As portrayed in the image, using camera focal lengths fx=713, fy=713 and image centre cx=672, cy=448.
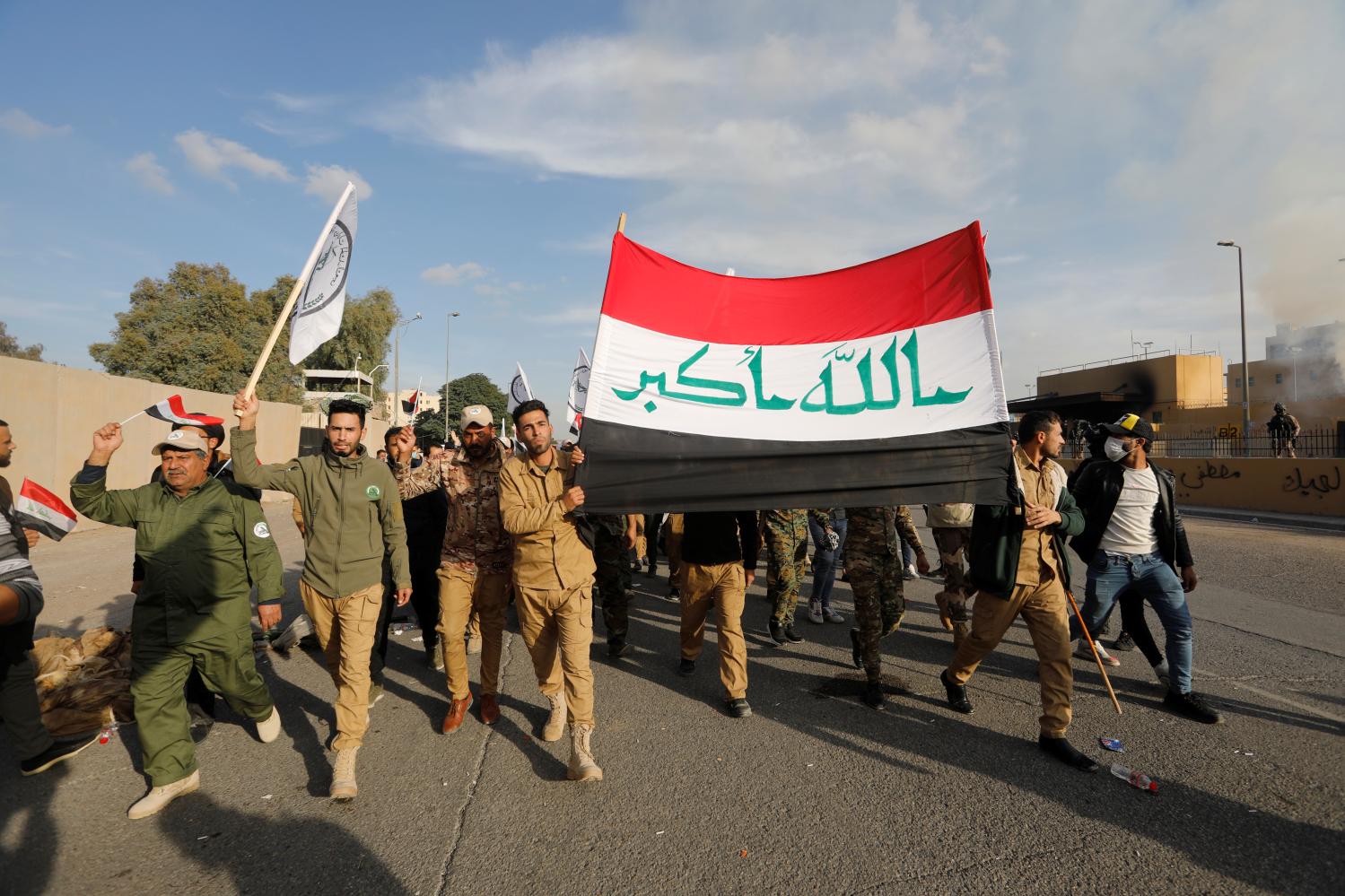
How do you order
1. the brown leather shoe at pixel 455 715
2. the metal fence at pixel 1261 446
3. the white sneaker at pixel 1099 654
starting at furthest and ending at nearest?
the metal fence at pixel 1261 446
the white sneaker at pixel 1099 654
the brown leather shoe at pixel 455 715

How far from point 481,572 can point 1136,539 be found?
4217 millimetres

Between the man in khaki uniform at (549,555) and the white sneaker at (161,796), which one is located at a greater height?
the man in khaki uniform at (549,555)

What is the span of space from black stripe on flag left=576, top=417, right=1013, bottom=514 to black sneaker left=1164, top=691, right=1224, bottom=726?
5.88 ft

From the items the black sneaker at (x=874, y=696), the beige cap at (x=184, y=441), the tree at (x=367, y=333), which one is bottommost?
the black sneaker at (x=874, y=696)

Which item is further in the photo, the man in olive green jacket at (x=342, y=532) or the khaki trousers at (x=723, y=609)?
the khaki trousers at (x=723, y=609)

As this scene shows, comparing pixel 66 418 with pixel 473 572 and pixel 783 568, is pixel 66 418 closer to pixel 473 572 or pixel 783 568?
pixel 473 572

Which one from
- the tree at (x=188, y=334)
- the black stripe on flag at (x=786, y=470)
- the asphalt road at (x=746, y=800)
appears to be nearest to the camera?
the asphalt road at (x=746, y=800)

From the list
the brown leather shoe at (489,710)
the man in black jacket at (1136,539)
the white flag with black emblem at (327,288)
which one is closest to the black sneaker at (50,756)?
the brown leather shoe at (489,710)

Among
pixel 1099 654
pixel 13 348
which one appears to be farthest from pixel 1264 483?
pixel 13 348

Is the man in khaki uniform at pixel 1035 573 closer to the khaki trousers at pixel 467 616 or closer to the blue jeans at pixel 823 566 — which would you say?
the blue jeans at pixel 823 566

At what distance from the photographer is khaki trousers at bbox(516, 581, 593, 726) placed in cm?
376

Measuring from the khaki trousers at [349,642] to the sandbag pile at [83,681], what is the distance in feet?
5.07

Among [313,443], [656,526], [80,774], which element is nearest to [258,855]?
[80,774]

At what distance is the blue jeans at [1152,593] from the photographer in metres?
4.36
